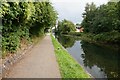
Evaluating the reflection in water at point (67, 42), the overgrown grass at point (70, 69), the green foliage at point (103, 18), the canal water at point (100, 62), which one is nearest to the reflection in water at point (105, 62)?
the canal water at point (100, 62)

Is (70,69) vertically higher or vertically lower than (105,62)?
higher

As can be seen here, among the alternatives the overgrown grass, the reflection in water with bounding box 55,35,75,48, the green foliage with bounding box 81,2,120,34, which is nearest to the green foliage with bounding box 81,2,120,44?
the green foliage with bounding box 81,2,120,34

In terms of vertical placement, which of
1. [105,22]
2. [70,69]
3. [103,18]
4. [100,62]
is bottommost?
[100,62]

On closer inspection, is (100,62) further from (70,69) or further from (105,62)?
(70,69)

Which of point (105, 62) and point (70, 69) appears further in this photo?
point (105, 62)

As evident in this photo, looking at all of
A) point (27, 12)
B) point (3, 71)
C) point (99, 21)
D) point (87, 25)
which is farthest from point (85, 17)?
point (3, 71)

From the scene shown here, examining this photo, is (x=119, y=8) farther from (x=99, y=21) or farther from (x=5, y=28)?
(x=5, y=28)

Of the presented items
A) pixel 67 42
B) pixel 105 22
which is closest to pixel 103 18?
pixel 105 22

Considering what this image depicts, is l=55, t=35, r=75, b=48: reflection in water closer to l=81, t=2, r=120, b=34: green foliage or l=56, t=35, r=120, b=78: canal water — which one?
l=81, t=2, r=120, b=34: green foliage

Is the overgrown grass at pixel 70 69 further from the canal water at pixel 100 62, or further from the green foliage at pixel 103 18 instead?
the green foliage at pixel 103 18

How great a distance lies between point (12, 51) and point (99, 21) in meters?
46.8

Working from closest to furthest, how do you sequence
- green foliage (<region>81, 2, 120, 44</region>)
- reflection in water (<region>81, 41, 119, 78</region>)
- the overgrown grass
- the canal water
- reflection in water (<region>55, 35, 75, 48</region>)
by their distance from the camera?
the overgrown grass → the canal water → reflection in water (<region>81, 41, 119, 78</region>) → green foliage (<region>81, 2, 120, 44</region>) → reflection in water (<region>55, 35, 75, 48</region>)

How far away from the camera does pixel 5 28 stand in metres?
13.0

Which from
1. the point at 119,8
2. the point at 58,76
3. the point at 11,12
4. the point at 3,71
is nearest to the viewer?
the point at 3,71
